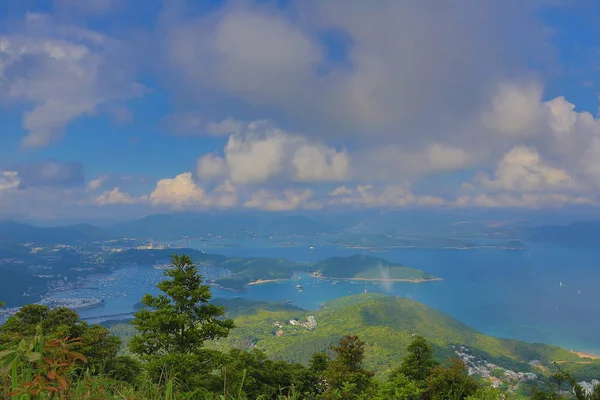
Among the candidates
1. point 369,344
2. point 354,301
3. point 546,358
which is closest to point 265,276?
point 354,301

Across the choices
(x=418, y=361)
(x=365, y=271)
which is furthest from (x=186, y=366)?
(x=365, y=271)

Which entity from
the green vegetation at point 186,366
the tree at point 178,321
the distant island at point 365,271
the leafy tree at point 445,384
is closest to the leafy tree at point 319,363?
the green vegetation at point 186,366

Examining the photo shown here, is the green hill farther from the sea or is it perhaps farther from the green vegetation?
the green vegetation

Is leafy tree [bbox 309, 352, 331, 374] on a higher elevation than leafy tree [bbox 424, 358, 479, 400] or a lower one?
lower

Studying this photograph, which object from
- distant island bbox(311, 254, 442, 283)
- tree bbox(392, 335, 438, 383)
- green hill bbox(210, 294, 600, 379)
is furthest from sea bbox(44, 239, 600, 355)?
tree bbox(392, 335, 438, 383)

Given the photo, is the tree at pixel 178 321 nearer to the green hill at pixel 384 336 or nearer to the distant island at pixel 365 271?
the green hill at pixel 384 336

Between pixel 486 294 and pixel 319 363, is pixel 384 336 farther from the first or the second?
pixel 486 294
